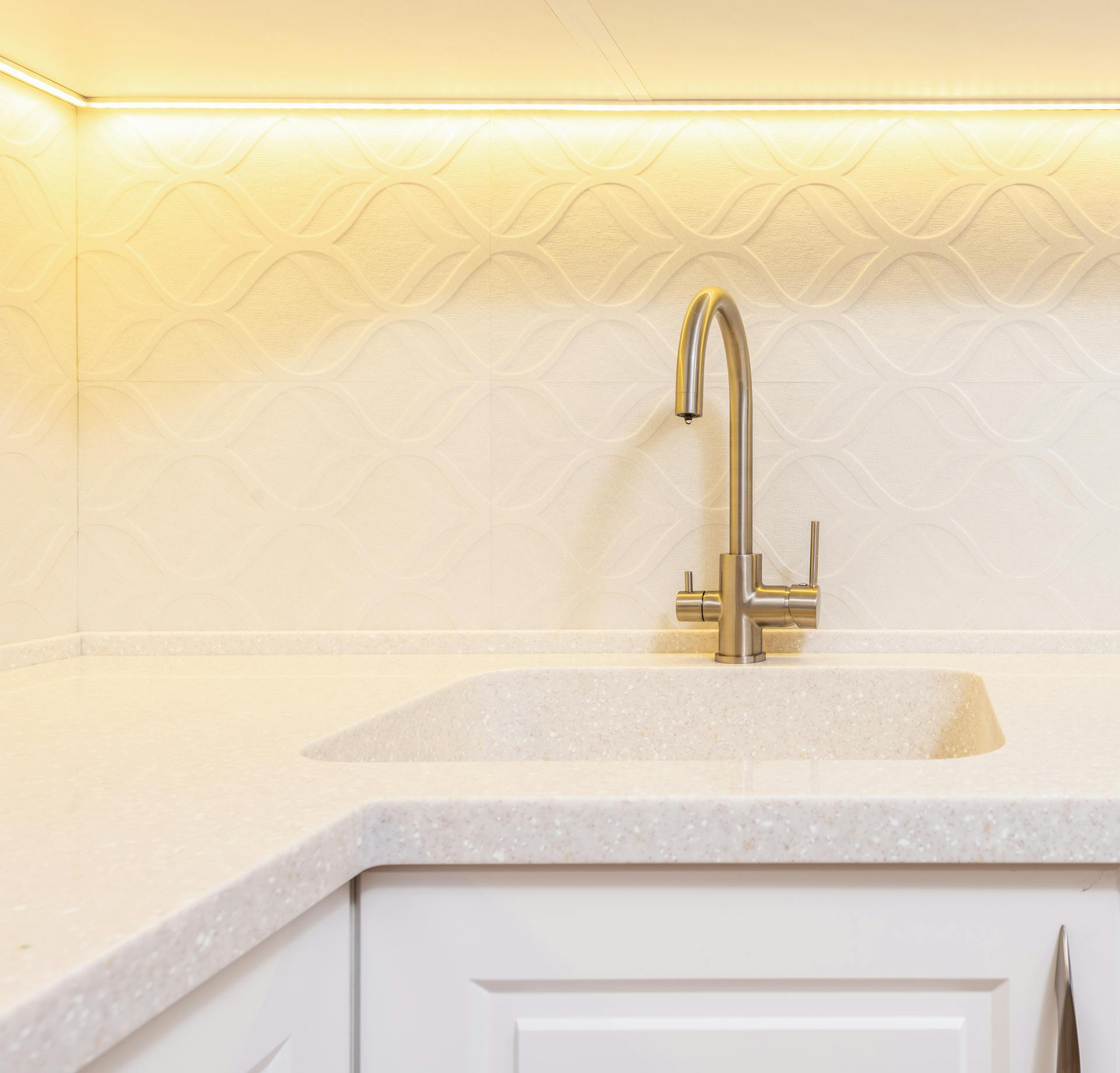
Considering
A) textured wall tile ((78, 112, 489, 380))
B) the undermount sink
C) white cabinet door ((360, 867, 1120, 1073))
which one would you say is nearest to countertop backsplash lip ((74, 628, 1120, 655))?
the undermount sink

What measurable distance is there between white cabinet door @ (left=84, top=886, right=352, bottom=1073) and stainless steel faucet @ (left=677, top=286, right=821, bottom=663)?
57 cm

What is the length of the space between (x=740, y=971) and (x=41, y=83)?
1.11 meters

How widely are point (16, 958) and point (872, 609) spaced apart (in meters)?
0.93

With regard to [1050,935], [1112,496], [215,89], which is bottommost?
[1050,935]

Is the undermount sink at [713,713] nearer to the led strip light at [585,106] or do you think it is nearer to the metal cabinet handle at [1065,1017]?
the metal cabinet handle at [1065,1017]

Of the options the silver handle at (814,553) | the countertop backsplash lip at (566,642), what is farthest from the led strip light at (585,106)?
the countertop backsplash lip at (566,642)

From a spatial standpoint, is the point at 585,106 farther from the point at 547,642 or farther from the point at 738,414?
the point at 547,642

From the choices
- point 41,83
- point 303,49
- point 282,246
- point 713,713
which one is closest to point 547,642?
point 713,713

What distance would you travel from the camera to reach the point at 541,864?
1.67 ft

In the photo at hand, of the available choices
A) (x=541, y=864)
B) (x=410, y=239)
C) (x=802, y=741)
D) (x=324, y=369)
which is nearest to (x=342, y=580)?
(x=324, y=369)

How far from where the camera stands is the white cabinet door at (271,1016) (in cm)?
37

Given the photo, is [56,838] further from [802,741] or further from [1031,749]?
[802,741]

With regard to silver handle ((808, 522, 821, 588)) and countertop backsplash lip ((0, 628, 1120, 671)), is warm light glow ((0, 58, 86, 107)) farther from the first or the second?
silver handle ((808, 522, 821, 588))

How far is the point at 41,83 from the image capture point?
1.04 metres
